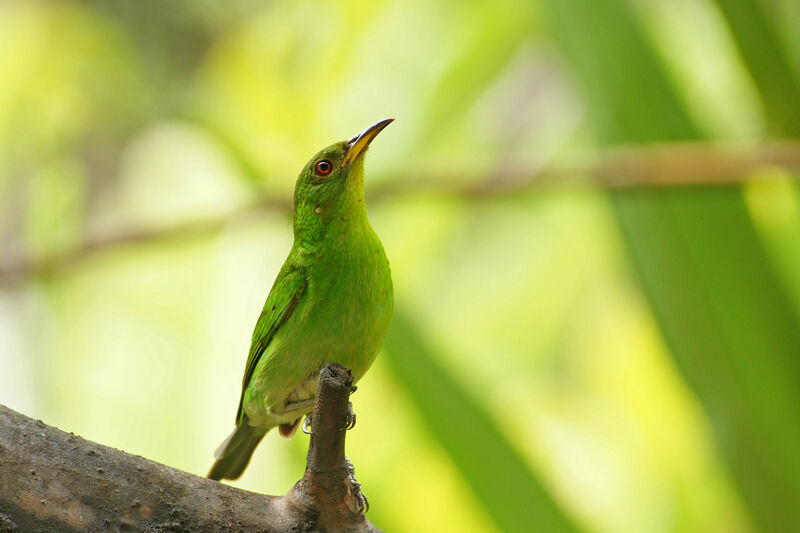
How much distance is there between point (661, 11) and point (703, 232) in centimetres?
397

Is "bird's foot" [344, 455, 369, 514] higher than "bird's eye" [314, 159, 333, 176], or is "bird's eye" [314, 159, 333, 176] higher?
"bird's eye" [314, 159, 333, 176]

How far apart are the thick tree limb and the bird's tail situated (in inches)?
37.1

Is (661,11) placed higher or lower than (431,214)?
higher

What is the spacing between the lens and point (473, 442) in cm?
462

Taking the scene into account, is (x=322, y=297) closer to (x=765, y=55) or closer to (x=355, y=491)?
(x=355, y=491)

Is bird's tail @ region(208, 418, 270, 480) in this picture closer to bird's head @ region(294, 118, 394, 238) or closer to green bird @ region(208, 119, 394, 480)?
green bird @ region(208, 119, 394, 480)

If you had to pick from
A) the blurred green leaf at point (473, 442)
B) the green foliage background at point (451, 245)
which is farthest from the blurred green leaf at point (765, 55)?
the blurred green leaf at point (473, 442)

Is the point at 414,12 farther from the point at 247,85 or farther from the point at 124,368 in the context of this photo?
the point at 124,368

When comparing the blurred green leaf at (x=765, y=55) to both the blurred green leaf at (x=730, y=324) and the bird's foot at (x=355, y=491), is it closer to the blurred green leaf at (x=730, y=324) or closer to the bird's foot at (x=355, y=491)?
the blurred green leaf at (x=730, y=324)

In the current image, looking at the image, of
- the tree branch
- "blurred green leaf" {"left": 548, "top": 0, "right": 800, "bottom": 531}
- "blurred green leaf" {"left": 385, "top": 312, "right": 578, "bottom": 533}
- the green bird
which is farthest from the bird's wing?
"blurred green leaf" {"left": 548, "top": 0, "right": 800, "bottom": 531}

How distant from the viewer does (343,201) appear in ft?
9.38

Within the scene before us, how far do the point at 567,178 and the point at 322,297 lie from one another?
252 centimetres

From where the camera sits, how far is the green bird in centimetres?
270

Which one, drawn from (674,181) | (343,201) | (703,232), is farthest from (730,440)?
(343,201)
